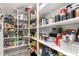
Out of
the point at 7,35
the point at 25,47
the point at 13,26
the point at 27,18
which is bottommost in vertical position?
the point at 25,47

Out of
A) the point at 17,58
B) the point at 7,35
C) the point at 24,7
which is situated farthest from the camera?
the point at 24,7

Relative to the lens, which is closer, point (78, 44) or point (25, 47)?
point (78, 44)

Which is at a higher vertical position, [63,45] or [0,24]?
[0,24]

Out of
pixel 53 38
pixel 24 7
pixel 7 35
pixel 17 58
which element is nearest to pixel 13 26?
pixel 7 35

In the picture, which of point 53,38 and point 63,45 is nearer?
point 63,45

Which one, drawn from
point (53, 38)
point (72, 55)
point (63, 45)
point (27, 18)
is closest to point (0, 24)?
point (27, 18)

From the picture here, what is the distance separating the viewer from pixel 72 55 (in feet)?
2.72

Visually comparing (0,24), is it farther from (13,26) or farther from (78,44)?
(78,44)

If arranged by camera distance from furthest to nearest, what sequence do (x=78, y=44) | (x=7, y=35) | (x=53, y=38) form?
(x=7, y=35), (x=53, y=38), (x=78, y=44)

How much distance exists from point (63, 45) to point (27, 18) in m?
2.18

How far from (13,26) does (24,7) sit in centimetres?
65

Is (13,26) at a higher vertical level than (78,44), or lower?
higher

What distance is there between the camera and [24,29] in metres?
3.08

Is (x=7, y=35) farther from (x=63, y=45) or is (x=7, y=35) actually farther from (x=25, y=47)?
(x=63, y=45)
